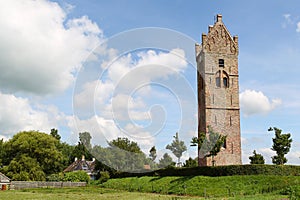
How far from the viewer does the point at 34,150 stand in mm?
67500

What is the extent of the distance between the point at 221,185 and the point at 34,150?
4427cm

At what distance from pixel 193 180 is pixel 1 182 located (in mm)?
31736

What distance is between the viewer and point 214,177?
36.0 metres

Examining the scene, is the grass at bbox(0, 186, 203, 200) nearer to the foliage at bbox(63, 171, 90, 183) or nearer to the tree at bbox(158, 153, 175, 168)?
the tree at bbox(158, 153, 175, 168)

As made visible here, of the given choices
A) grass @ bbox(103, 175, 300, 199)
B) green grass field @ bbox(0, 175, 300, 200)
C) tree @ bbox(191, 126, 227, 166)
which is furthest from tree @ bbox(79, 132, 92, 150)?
tree @ bbox(191, 126, 227, 166)

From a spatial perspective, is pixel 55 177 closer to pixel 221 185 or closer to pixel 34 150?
pixel 34 150

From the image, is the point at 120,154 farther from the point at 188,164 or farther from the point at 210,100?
the point at 210,100

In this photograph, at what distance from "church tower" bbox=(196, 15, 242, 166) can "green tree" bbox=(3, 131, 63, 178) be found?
3293 centimetres

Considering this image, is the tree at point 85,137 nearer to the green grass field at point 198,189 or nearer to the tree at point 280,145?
the green grass field at point 198,189

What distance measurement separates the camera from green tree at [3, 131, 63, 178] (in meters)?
66.6

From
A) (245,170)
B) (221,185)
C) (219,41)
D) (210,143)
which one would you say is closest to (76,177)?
(210,143)

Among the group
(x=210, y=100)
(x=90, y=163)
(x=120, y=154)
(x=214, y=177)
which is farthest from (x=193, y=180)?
(x=90, y=163)

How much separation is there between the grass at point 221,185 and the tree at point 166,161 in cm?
244

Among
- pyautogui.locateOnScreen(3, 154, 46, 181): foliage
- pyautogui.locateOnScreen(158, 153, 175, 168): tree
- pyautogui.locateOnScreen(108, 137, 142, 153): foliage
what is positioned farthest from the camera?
pyautogui.locateOnScreen(108, 137, 142, 153): foliage
